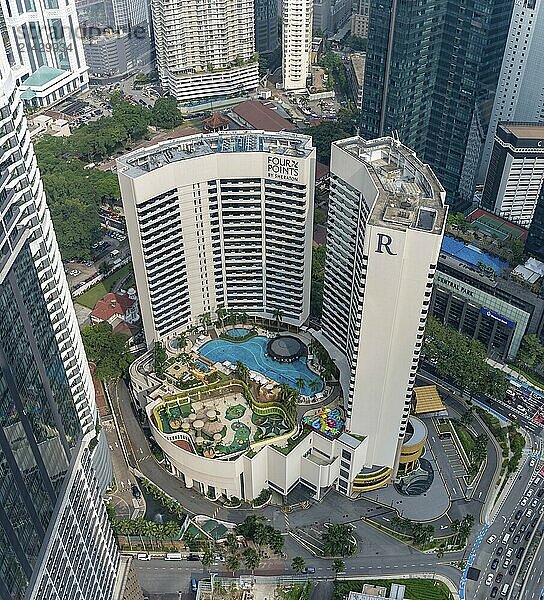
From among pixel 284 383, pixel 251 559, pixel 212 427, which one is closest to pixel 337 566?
A: pixel 251 559

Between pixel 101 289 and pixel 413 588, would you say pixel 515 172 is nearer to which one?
pixel 413 588

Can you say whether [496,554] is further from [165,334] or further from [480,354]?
[165,334]

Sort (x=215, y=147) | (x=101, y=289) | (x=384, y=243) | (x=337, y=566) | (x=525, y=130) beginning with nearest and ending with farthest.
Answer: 1. (x=384, y=243)
2. (x=337, y=566)
3. (x=215, y=147)
4. (x=525, y=130)
5. (x=101, y=289)

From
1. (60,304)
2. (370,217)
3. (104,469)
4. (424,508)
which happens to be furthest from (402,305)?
(104,469)

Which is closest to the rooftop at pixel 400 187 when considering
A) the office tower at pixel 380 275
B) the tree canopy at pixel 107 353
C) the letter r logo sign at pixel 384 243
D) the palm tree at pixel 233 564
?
the office tower at pixel 380 275

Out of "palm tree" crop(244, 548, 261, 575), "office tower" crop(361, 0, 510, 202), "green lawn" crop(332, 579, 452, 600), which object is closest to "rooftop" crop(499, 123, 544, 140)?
"office tower" crop(361, 0, 510, 202)

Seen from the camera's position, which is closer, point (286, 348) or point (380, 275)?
point (380, 275)
